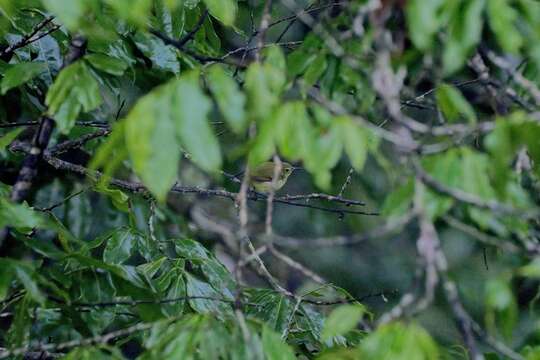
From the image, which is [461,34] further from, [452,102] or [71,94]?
[71,94]

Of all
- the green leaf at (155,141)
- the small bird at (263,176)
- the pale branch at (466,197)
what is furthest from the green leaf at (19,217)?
the small bird at (263,176)

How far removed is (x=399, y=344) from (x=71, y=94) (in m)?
0.78

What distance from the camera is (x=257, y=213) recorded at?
4195 millimetres

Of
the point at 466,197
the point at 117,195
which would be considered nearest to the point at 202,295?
the point at 117,195

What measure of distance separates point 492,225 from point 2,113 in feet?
6.42

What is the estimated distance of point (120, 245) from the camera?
2246 millimetres

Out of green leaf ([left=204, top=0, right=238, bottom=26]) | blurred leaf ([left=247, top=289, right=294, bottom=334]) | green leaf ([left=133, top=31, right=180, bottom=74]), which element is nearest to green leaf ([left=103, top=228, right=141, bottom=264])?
blurred leaf ([left=247, top=289, right=294, bottom=334])

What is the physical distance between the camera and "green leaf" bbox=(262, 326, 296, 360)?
1.56 metres

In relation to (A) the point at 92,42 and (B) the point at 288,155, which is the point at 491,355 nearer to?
(B) the point at 288,155

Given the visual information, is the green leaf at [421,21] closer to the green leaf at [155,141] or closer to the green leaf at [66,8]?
the green leaf at [155,141]

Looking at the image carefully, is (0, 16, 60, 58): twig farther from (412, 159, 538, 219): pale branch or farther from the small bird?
the small bird

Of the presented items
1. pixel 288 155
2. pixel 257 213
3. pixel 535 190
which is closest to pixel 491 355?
pixel 535 190

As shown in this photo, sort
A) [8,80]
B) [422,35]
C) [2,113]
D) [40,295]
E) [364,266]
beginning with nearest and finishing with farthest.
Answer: [422,35] → [40,295] → [8,80] → [2,113] → [364,266]

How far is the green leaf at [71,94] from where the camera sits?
5.48 feet
